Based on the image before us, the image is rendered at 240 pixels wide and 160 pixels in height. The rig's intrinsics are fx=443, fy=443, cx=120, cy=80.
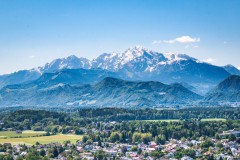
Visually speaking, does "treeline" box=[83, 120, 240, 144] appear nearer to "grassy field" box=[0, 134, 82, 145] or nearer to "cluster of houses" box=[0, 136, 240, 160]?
"cluster of houses" box=[0, 136, 240, 160]

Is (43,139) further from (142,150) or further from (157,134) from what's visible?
(142,150)


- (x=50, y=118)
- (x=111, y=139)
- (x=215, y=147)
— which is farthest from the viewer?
(x=50, y=118)

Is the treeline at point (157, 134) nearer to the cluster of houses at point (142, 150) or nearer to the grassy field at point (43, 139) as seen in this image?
the cluster of houses at point (142, 150)

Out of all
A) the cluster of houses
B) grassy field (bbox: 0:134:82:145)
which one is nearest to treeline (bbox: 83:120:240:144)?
the cluster of houses

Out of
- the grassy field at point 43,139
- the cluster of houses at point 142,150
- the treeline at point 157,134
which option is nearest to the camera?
the cluster of houses at point 142,150

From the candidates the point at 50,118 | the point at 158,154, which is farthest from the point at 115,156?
the point at 50,118

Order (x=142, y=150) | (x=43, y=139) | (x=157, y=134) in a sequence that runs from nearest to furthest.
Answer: (x=142, y=150) < (x=157, y=134) < (x=43, y=139)

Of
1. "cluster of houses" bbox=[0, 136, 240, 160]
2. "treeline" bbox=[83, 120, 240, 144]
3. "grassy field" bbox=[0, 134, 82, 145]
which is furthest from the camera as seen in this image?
"treeline" bbox=[83, 120, 240, 144]

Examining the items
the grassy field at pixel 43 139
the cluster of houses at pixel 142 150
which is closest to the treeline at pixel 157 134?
the cluster of houses at pixel 142 150

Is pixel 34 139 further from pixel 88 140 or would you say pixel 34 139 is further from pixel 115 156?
pixel 115 156

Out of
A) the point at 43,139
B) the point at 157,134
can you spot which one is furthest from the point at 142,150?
the point at 43,139

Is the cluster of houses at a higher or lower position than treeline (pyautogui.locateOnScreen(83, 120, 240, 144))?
lower
